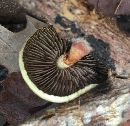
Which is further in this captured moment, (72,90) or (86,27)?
(72,90)

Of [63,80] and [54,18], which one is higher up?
[54,18]

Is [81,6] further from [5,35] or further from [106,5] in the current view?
[5,35]

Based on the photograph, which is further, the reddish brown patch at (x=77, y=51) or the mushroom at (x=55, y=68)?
the mushroom at (x=55, y=68)

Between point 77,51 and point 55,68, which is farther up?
point 77,51

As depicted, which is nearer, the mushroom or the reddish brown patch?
the reddish brown patch

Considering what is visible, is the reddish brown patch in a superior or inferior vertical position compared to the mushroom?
superior

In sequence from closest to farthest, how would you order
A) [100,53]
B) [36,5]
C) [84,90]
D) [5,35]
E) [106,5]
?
[106,5], [36,5], [100,53], [84,90], [5,35]

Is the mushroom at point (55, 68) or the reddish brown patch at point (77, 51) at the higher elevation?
the reddish brown patch at point (77, 51)

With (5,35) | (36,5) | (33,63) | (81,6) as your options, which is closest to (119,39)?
(81,6)
